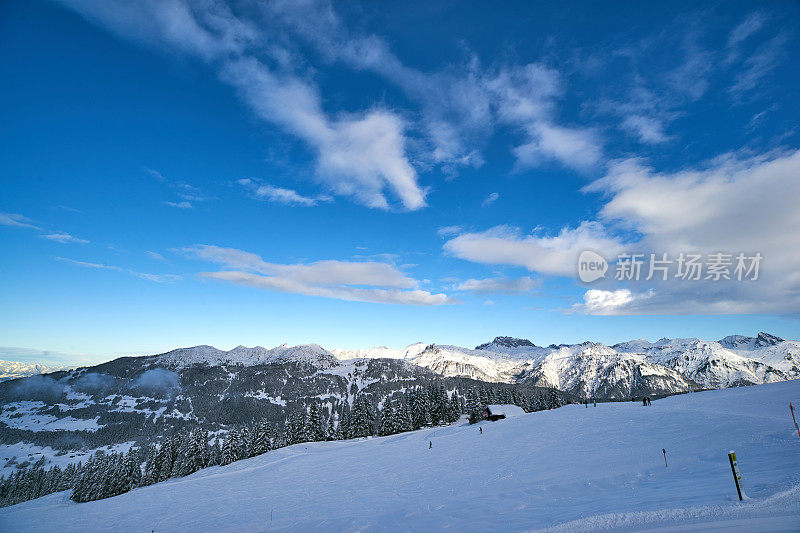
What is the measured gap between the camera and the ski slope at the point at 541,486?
865 centimetres

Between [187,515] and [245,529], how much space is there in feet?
30.2

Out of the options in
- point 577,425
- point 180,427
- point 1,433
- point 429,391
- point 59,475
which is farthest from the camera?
point 180,427

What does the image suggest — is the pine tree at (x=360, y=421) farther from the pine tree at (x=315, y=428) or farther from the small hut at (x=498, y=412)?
the small hut at (x=498, y=412)

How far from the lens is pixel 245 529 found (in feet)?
53.0

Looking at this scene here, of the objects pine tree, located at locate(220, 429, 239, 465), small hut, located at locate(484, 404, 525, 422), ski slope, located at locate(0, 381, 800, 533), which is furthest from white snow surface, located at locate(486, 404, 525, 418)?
pine tree, located at locate(220, 429, 239, 465)

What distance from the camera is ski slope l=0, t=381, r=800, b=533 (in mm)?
8648

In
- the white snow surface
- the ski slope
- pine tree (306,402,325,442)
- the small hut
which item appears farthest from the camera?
pine tree (306,402,325,442)

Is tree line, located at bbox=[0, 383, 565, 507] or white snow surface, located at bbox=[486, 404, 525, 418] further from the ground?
white snow surface, located at bbox=[486, 404, 525, 418]

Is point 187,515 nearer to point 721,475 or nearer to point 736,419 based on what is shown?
point 721,475

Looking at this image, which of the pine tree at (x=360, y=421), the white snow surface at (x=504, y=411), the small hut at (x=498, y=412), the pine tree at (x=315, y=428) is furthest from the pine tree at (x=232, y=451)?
the white snow surface at (x=504, y=411)

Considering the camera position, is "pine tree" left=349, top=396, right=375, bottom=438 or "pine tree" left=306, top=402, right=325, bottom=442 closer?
"pine tree" left=306, top=402, right=325, bottom=442

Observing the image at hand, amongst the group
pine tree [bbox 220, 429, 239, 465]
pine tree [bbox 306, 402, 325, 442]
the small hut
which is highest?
the small hut

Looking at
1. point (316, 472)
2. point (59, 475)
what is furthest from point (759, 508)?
point (59, 475)

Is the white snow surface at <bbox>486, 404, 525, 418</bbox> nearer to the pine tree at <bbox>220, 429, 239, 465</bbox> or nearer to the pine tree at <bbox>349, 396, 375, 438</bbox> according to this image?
the pine tree at <bbox>349, 396, 375, 438</bbox>
